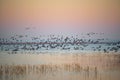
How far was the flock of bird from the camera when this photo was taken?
1.64m

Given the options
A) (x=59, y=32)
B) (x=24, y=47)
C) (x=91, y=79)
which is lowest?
(x=91, y=79)

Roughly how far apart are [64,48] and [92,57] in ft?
0.90

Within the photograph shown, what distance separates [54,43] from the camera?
1643 mm

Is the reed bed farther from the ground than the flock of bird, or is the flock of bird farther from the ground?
the flock of bird

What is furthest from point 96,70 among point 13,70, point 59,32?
point 13,70

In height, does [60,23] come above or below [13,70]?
above

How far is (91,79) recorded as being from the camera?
5.42 feet

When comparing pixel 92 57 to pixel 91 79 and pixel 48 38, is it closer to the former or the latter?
pixel 91 79

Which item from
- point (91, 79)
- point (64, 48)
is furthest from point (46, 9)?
point (91, 79)

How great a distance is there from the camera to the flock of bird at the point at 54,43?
1.64 m

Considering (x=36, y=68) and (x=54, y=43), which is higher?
(x=54, y=43)

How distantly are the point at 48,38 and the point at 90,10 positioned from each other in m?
0.48

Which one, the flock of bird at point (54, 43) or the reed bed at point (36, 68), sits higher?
the flock of bird at point (54, 43)

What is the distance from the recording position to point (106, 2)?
5.50 ft
